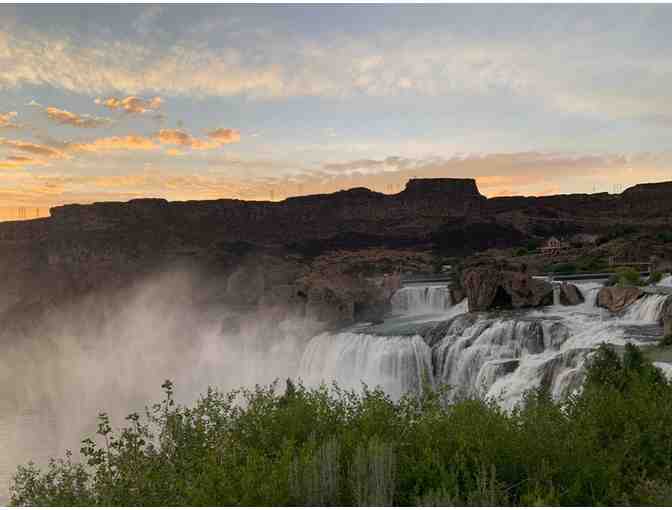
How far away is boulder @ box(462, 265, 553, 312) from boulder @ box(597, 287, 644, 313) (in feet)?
13.1

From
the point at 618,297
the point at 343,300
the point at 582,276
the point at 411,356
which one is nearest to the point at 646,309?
the point at 618,297

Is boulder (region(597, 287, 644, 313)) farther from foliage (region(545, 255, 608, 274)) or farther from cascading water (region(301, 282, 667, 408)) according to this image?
foliage (region(545, 255, 608, 274))

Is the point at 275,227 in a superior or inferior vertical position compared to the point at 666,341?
superior

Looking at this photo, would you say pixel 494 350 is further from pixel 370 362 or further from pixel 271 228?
pixel 271 228

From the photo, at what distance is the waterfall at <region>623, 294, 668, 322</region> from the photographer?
78.3ft

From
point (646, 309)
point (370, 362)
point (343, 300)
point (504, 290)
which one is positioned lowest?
point (370, 362)

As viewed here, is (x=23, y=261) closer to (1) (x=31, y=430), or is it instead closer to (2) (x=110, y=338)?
(2) (x=110, y=338)

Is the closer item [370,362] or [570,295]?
[370,362]

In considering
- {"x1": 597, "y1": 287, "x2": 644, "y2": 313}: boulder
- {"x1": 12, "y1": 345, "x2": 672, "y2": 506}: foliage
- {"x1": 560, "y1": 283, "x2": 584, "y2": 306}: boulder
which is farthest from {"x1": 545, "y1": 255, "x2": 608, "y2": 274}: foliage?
{"x1": 12, "y1": 345, "x2": 672, "y2": 506}: foliage

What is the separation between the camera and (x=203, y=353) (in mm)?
47844

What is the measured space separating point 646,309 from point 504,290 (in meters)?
9.57

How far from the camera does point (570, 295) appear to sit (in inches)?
1234

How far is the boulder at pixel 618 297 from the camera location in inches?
1049

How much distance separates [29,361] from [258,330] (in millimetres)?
34690
